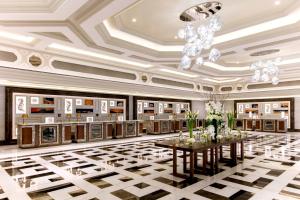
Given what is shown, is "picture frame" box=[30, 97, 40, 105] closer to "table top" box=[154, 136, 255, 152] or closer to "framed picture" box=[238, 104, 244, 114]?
"table top" box=[154, 136, 255, 152]

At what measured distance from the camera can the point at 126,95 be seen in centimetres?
1188

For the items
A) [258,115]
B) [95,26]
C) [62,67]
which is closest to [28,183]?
[95,26]

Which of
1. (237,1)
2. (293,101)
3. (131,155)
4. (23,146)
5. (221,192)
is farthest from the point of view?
(293,101)

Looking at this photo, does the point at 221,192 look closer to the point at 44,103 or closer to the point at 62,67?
the point at 62,67

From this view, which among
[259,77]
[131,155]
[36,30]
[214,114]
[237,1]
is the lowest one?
[131,155]

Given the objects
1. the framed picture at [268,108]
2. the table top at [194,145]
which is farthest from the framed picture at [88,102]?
the framed picture at [268,108]

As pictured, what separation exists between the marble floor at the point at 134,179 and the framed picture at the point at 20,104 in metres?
2.66

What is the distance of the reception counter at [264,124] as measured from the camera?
1319 centimetres

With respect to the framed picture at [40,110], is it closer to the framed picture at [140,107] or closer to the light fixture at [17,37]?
the light fixture at [17,37]

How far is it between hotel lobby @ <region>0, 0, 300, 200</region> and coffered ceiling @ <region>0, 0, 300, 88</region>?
29 mm

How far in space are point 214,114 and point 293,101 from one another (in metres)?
11.4

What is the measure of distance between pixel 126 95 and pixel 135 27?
20.3ft

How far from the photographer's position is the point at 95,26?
16.0 ft

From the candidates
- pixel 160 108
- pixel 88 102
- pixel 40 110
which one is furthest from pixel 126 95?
pixel 40 110
